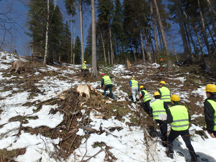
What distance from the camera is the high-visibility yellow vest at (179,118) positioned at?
7.99 ft

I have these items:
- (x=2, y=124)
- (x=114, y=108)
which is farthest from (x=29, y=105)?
(x=114, y=108)

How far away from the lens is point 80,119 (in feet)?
11.6

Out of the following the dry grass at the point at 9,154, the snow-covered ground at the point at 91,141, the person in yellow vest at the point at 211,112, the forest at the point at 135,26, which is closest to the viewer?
the dry grass at the point at 9,154

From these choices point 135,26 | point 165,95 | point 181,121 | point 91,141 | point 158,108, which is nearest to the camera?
point 181,121

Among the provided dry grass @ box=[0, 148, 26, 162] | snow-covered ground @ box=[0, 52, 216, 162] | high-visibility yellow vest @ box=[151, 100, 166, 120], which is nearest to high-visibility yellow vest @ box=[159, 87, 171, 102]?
high-visibility yellow vest @ box=[151, 100, 166, 120]

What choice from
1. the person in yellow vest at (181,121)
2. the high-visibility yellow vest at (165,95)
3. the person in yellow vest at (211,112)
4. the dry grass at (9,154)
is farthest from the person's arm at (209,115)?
the dry grass at (9,154)

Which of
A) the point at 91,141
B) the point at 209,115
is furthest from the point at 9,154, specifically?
the point at 209,115

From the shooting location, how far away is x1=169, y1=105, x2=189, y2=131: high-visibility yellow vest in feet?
7.99

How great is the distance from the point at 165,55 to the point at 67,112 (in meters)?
9.90

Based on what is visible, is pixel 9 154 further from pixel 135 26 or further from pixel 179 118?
pixel 135 26

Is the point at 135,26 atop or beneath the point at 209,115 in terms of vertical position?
atop

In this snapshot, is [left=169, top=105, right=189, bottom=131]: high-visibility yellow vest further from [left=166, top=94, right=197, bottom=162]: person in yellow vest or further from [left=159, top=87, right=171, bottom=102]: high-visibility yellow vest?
[left=159, top=87, right=171, bottom=102]: high-visibility yellow vest

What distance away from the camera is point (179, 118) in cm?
246

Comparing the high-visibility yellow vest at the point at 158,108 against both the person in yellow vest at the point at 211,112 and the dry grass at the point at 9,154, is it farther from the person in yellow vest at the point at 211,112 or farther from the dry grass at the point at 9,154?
the dry grass at the point at 9,154
